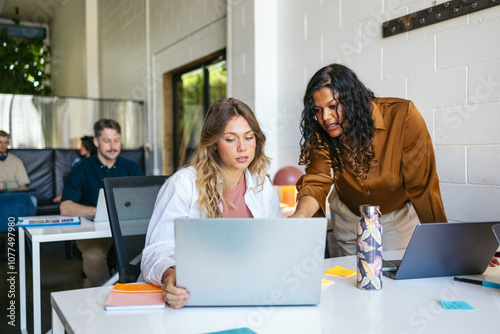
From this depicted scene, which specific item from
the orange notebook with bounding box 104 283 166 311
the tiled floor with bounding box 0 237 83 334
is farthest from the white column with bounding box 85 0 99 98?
the orange notebook with bounding box 104 283 166 311

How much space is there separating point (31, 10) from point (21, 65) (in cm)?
175

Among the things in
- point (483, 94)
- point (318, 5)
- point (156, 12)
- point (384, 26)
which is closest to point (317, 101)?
point (483, 94)

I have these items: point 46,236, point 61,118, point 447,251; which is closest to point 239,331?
point 447,251

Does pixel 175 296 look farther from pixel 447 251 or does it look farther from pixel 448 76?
pixel 448 76

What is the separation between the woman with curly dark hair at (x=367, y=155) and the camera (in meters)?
1.63

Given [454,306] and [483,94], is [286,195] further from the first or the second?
[454,306]

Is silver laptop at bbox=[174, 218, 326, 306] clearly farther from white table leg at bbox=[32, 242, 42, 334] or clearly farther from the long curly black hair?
white table leg at bbox=[32, 242, 42, 334]

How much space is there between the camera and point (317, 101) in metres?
1.65

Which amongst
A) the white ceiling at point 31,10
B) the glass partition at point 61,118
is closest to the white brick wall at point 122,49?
the glass partition at point 61,118

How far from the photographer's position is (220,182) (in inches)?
60.5

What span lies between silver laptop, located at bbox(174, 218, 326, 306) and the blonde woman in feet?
0.96

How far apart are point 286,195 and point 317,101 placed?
1308mm

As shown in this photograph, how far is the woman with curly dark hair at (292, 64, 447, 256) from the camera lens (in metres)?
1.63

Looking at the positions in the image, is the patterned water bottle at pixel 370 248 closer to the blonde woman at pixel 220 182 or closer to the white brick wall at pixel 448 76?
the blonde woman at pixel 220 182
